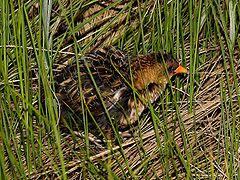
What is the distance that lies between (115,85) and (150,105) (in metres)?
0.45

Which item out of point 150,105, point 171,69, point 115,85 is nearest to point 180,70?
point 171,69

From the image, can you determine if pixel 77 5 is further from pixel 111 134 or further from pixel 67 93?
pixel 111 134

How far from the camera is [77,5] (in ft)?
9.01

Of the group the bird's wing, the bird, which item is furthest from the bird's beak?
the bird's wing

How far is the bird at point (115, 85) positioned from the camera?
2.57m

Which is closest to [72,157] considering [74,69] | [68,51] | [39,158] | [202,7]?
[39,158]

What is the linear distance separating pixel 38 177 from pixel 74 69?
0.52m

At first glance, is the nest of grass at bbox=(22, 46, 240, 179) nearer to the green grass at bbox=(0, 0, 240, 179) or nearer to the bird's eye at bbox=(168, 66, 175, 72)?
the green grass at bbox=(0, 0, 240, 179)

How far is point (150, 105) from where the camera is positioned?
7.07 feet

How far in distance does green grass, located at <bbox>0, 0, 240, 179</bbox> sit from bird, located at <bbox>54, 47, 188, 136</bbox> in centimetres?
5

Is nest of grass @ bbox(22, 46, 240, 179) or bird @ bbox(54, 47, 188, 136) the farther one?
bird @ bbox(54, 47, 188, 136)

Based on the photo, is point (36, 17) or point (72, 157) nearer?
point (72, 157)

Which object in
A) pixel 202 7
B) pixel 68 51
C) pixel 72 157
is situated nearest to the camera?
pixel 72 157

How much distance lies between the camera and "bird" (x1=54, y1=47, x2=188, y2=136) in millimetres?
2568
